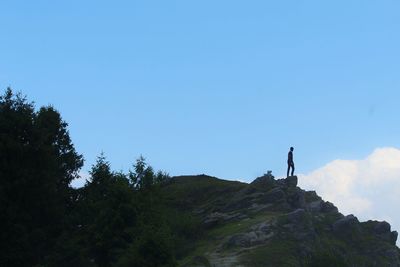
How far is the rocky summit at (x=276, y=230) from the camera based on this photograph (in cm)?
4144

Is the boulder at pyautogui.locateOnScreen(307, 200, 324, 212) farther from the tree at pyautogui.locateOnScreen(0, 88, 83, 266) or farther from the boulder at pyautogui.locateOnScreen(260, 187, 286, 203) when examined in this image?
the tree at pyautogui.locateOnScreen(0, 88, 83, 266)

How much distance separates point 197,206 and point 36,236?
16.9m

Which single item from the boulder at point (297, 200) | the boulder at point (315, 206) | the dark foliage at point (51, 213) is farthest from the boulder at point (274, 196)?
the dark foliage at point (51, 213)

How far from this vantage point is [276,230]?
4456cm

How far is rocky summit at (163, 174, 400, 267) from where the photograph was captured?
41438 mm

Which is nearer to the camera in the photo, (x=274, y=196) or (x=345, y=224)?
(x=345, y=224)

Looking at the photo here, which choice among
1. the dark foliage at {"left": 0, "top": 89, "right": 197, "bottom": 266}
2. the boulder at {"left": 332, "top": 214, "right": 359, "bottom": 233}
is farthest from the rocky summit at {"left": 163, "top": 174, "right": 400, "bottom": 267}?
the dark foliage at {"left": 0, "top": 89, "right": 197, "bottom": 266}

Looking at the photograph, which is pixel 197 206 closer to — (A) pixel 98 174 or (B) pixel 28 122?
(A) pixel 98 174

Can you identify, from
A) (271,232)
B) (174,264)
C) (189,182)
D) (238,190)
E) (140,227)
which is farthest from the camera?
(189,182)

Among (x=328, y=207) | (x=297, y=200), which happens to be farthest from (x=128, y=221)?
(x=328, y=207)

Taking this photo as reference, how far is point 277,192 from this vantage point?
2063 inches

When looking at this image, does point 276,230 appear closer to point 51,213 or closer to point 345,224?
point 345,224

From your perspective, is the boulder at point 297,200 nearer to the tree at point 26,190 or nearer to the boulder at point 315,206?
the boulder at point 315,206

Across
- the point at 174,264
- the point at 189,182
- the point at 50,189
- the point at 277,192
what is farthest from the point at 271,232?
the point at 189,182
